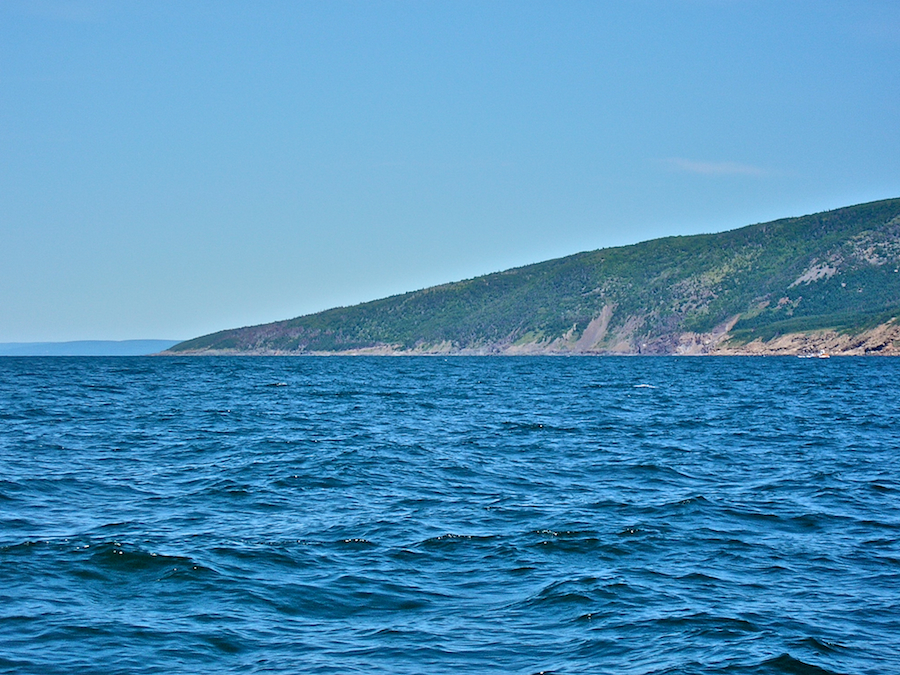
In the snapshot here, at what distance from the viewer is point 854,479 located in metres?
26.0

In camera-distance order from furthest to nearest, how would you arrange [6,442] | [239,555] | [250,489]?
[6,442]
[250,489]
[239,555]

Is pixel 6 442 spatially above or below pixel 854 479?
above

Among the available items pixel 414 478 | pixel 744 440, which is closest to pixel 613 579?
pixel 414 478

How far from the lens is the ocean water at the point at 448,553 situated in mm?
12234

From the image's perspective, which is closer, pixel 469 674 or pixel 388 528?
pixel 469 674

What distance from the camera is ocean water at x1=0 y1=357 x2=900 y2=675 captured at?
40.1ft

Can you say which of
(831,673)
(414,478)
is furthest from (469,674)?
(414,478)

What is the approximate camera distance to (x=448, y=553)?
1736cm

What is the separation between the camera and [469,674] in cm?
1134

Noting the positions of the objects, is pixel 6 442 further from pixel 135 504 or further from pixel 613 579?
pixel 613 579

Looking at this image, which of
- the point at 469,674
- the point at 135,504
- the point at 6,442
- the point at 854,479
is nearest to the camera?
the point at 469,674

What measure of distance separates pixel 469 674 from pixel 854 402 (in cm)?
5303

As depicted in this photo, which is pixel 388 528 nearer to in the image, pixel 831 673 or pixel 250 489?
pixel 250 489

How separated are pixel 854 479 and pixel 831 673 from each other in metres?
15.9
